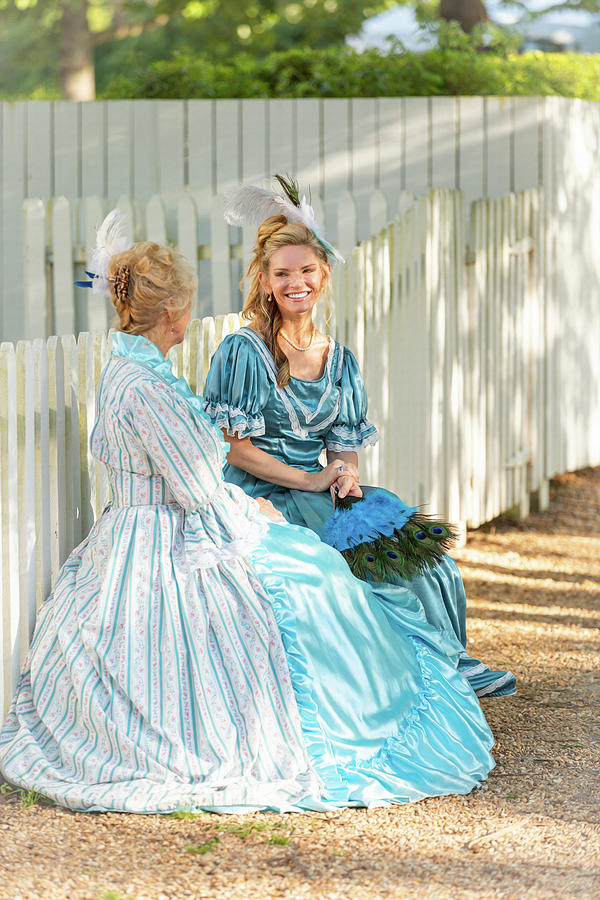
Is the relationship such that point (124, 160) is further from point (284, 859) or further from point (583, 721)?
point (284, 859)

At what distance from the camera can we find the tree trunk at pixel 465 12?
1306 centimetres

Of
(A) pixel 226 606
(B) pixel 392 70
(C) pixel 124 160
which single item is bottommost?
(A) pixel 226 606

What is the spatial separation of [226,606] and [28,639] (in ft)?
2.29

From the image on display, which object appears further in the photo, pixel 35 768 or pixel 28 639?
pixel 28 639

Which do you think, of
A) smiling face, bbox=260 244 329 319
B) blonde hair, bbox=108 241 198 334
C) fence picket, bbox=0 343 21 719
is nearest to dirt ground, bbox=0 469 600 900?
fence picket, bbox=0 343 21 719

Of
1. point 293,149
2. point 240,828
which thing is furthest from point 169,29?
point 240,828

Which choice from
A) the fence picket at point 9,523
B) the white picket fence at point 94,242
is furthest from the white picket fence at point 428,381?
the white picket fence at point 94,242

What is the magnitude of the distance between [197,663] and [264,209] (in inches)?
60.3

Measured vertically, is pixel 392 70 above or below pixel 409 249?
above

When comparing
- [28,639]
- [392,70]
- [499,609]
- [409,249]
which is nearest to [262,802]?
[28,639]

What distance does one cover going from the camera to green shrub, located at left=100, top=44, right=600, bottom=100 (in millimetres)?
9406

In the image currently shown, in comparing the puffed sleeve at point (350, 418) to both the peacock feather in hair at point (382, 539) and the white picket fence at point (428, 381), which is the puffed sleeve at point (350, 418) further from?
the white picket fence at point (428, 381)

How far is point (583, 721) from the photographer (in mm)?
4238

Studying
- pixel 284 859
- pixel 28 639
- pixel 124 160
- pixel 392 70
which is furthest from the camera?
pixel 392 70
